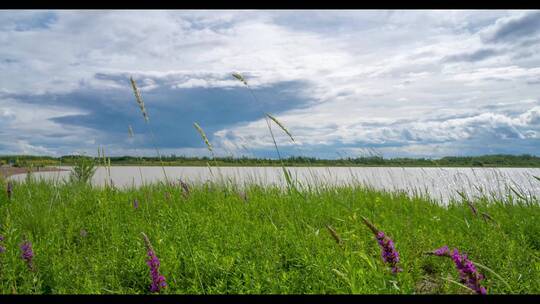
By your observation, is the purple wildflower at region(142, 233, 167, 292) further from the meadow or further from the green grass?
the green grass

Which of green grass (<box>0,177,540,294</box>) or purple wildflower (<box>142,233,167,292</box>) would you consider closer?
purple wildflower (<box>142,233,167,292</box>)

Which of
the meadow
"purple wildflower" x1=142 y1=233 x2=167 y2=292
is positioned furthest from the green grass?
"purple wildflower" x1=142 y1=233 x2=167 y2=292

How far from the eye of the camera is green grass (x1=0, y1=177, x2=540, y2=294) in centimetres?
309

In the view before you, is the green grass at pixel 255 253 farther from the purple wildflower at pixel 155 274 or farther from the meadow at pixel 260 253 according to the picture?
the purple wildflower at pixel 155 274

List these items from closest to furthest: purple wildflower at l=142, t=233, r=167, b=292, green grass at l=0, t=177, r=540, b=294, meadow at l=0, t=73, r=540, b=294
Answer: purple wildflower at l=142, t=233, r=167, b=292
meadow at l=0, t=73, r=540, b=294
green grass at l=0, t=177, r=540, b=294

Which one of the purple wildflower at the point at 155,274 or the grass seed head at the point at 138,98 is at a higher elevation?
the grass seed head at the point at 138,98

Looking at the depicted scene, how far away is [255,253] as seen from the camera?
146 inches

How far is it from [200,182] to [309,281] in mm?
6635

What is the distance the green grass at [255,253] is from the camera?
3.09m

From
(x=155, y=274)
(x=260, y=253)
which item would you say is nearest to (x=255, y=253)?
(x=260, y=253)

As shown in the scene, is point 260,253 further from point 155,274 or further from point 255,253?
point 155,274

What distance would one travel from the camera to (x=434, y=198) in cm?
788

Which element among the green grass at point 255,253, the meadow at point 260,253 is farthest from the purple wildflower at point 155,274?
the green grass at point 255,253
